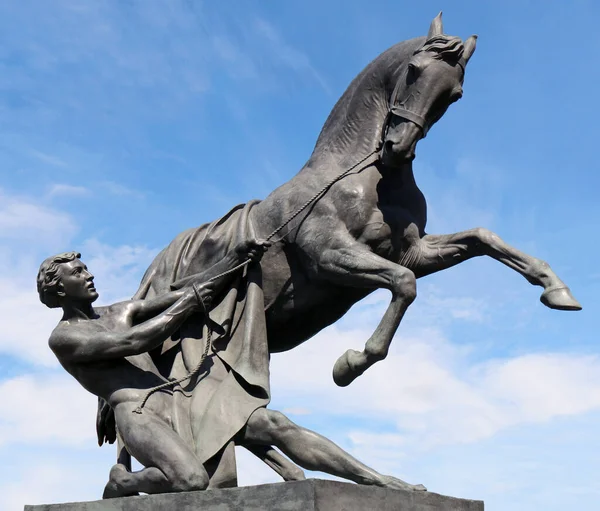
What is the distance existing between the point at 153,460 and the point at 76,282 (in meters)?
1.48

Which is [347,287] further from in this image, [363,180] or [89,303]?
[89,303]

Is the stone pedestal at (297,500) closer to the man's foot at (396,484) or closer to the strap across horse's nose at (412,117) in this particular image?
the man's foot at (396,484)

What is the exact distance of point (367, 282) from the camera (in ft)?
21.7

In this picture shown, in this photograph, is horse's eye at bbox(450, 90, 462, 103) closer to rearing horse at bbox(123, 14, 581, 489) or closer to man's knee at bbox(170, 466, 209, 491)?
rearing horse at bbox(123, 14, 581, 489)

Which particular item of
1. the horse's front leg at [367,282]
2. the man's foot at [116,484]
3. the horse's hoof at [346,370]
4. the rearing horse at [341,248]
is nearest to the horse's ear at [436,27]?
the rearing horse at [341,248]

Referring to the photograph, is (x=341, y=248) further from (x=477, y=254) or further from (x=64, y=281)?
(x=64, y=281)

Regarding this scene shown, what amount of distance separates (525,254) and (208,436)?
2593 mm

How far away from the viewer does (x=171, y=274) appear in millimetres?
7500

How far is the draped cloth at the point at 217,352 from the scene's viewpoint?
6387 millimetres

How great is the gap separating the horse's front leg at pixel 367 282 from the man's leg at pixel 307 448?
1.75ft

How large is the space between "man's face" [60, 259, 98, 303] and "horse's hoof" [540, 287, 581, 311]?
3.23 m

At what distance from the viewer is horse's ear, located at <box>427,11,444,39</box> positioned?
6.89 m

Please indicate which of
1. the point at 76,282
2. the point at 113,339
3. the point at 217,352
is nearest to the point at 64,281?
the point at 76,282

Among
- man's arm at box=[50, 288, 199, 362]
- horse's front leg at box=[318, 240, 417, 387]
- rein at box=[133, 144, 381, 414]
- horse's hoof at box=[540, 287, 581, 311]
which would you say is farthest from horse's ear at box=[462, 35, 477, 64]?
man's arm at box=[50, 288, 199, 362]
